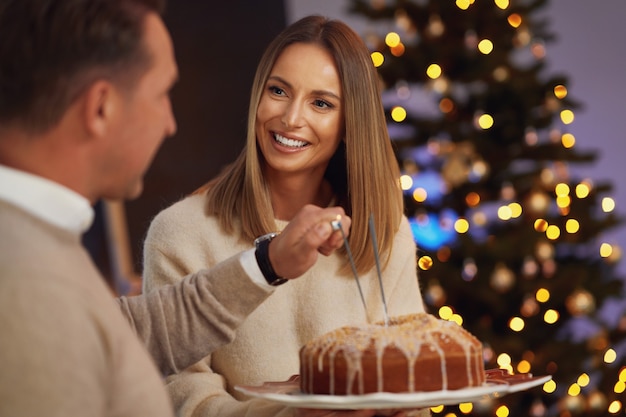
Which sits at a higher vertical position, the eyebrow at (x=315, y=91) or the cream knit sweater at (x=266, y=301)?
the eyebrow at (x=315, y=91)

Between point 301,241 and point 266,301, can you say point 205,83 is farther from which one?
point 301,241

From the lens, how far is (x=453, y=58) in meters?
4.12

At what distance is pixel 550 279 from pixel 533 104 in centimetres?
77

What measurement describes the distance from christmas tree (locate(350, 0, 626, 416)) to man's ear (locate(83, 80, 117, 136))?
299 cm

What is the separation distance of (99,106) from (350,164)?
4.12ft

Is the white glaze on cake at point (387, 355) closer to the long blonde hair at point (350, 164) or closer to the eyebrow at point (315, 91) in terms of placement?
the long blonde hair at point (350, 164)

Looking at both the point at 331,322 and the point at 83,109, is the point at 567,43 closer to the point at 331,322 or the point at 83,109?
the point at 331,322

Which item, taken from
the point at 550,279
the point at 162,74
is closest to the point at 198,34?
the point at 550,279

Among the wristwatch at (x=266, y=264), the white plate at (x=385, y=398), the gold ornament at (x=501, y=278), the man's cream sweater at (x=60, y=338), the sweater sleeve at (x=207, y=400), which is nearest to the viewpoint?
the man's cream sweater at (x=60, y=338)

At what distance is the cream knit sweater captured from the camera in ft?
7.13

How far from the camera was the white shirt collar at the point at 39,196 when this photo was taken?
106 cm

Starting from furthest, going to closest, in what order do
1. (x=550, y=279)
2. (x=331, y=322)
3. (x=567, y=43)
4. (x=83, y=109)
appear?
(x=567, y=43), (x=550, y=279), (x=331, y=322), (x=83, y=109)

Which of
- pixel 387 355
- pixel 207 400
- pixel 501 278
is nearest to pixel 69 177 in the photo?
pixel 387 355

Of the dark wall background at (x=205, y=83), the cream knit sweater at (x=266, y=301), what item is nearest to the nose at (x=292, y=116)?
the cream knit sweater at (x=266, y=301)
